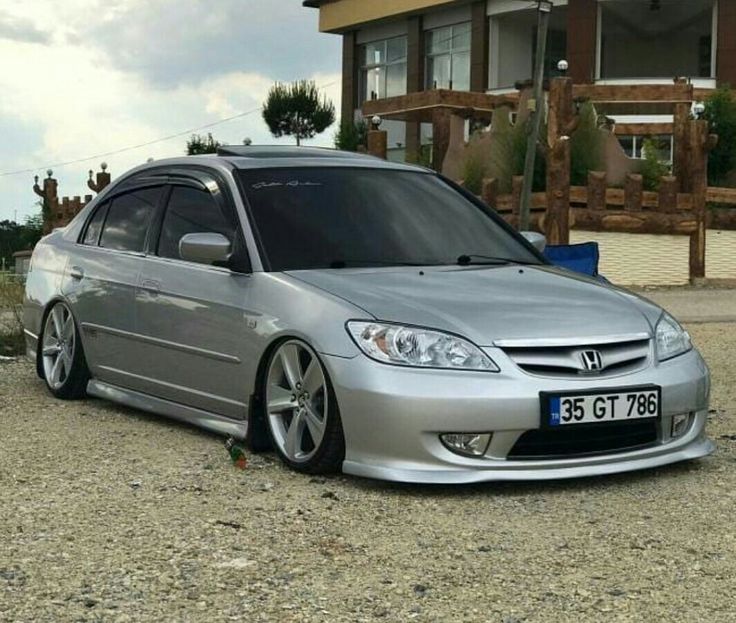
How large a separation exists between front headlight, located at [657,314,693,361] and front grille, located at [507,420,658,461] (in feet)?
1.09

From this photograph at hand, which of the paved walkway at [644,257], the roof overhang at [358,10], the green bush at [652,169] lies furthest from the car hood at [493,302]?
the roof overhang at [358,10]

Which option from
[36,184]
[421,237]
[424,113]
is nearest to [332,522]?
[421,237]

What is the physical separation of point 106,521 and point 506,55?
42405 millimetres

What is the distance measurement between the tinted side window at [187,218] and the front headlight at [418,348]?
1.48 meters

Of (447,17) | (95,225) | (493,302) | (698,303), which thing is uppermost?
(447,17)

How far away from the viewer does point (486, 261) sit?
6570 millimetres

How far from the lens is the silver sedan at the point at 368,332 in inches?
210

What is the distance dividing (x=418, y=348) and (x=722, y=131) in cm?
2858

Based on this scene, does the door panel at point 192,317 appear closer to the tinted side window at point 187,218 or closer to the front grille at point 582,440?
the tinted side window at point 187,218

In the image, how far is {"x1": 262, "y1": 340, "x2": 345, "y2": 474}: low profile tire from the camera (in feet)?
18.3

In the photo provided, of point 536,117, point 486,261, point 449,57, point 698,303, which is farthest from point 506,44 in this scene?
point 486,261

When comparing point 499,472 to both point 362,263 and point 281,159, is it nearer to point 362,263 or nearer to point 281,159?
point 362,263

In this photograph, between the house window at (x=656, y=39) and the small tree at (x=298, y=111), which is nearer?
the house window at (x=656, y=39)

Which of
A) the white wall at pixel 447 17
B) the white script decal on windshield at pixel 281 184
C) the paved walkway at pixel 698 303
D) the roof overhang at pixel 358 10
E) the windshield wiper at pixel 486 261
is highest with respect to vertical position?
the roof overhang at pixel 358 10
